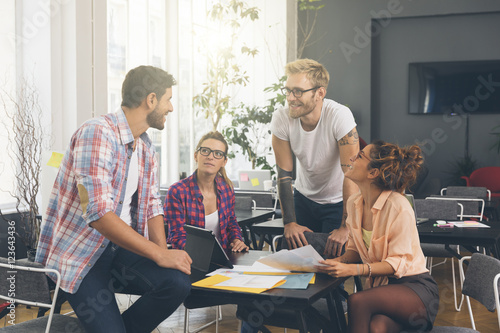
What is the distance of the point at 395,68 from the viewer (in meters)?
9.16

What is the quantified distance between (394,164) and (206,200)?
49.8 inches

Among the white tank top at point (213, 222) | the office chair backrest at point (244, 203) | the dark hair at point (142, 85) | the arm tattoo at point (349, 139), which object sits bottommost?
the office chair backrest at point (244, 203)

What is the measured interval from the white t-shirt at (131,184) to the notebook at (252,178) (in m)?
4.08

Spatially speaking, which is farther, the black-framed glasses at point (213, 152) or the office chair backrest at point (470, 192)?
the office chair backrest at point (470, 192)

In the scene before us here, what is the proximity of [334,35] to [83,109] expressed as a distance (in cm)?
544

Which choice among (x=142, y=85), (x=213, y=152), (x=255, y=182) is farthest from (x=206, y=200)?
(x=255, y=182)

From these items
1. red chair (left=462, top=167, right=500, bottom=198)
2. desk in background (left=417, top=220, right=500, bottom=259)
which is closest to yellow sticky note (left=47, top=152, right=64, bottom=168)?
desk in background (left=417, top=220, right=500, bottom=259)

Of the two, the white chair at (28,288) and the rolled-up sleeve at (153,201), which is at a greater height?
the rolled-up sleeve at (153,201)

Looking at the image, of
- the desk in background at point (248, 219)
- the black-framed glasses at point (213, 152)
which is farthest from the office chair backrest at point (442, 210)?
the black-framed glasses at point (213, 152)

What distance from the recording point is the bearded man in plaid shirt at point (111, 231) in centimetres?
194

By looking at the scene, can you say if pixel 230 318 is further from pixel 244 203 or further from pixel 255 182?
pixel 255 182

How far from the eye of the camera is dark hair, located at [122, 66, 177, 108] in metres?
2.17

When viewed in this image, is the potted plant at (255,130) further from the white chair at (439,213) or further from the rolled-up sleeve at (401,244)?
the rolled-up sleeve at (401,244)

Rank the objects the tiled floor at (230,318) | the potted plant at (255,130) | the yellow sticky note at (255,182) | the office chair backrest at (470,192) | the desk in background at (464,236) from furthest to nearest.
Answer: the potted plant at (255,130) < the yellow sticky note at (255,182) < the office chair backrest at (470,192) < the tiled floor at (230,318) < the desk in background at (464,236)
